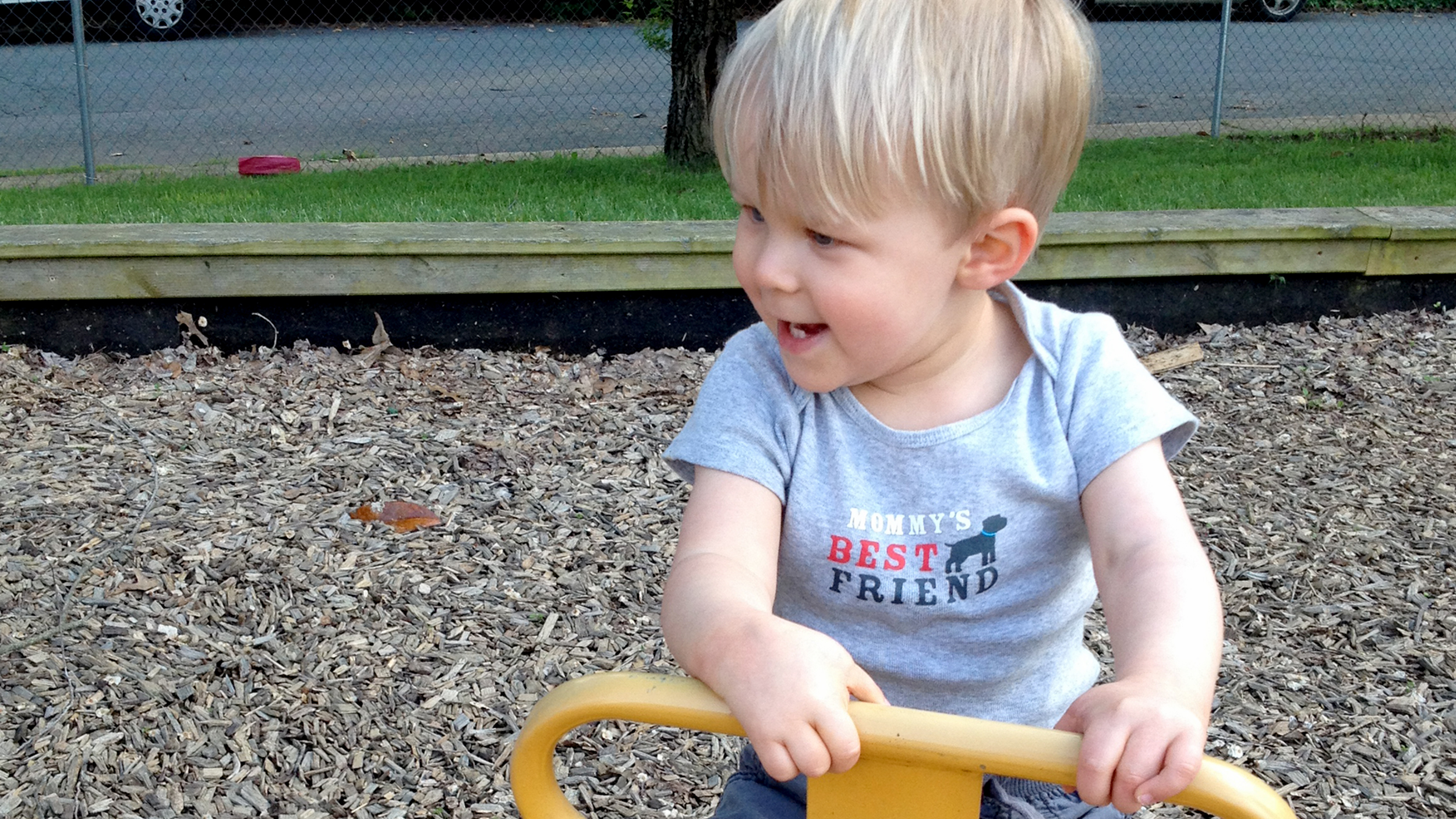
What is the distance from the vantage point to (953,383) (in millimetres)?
1401

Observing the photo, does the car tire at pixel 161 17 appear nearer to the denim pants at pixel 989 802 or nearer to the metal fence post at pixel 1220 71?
the metal fence post at pixel 1220 71

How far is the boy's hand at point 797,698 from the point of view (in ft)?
3.09

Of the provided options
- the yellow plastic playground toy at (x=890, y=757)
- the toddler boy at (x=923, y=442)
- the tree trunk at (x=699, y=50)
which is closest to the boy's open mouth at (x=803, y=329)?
the toddler boy at (x=923, y=442)

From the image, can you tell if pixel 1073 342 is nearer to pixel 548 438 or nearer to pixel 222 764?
pixel 222 764

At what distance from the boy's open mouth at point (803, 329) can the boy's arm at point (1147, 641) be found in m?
0.33

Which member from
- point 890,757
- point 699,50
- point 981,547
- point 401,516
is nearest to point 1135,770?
point 890,757

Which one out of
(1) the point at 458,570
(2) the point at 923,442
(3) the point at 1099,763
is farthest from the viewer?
(1) the point at 458,570

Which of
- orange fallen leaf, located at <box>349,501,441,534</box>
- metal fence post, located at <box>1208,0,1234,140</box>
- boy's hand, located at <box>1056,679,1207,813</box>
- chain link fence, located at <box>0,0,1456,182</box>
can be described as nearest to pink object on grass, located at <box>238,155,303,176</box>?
chain link fence, located at <box>0,0,1456,182</box>

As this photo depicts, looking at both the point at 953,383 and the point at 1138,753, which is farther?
the point at 953,383

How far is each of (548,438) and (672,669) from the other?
1.03m

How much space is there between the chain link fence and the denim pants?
5.59 metres

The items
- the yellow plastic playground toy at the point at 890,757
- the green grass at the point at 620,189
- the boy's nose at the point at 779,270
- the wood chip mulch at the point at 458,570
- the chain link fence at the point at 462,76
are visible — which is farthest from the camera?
the chain link fence at the point at 462,76

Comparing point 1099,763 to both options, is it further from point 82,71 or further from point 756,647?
point 82,71

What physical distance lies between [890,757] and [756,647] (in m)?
0.14
